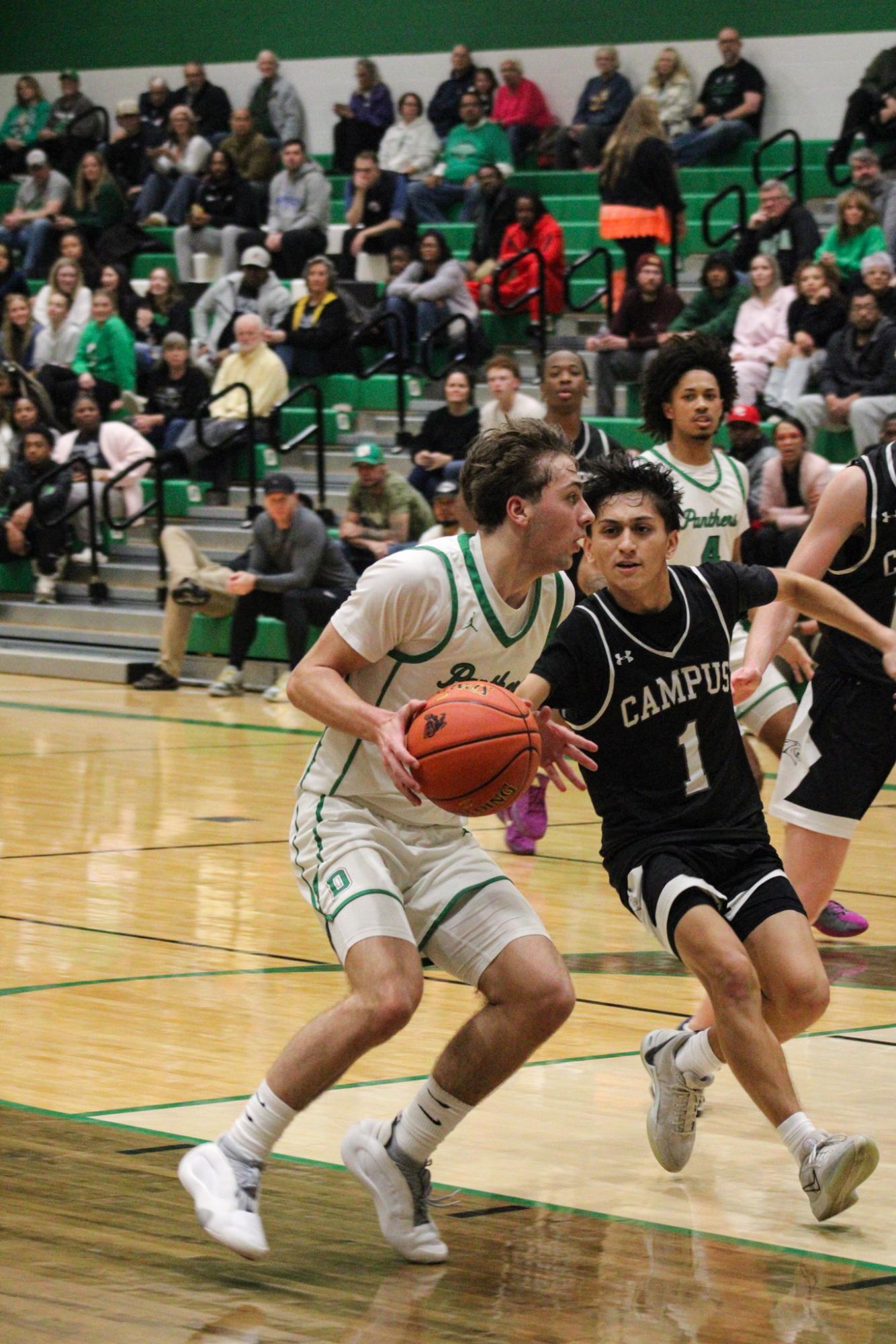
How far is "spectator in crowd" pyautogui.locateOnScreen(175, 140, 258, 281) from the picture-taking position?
65.5ft

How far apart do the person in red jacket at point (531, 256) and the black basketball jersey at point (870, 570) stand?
1136cm

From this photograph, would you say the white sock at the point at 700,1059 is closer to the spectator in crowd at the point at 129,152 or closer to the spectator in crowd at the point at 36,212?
the spectator in crowd at the point at 36,212

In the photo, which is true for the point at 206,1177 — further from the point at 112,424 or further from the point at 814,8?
the point at 814,8

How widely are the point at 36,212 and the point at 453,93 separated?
4.85 meters

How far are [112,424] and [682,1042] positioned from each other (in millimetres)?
13424

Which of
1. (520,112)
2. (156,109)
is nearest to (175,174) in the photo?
(156,109)

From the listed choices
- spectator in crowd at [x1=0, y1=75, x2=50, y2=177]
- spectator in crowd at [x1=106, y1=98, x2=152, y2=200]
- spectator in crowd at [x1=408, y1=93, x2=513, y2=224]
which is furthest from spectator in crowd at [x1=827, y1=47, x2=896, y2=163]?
spectator in crowd at [x1=0, y1=75, x2=50, y2=177]

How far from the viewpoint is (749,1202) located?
4.23 metres

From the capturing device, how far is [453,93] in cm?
1953

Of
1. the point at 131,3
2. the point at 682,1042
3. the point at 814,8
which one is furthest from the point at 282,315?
the point at 682,1042

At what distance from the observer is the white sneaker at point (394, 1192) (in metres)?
3.76

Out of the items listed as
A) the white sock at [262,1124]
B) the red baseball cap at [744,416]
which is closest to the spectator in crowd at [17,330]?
the red baseball cap at [744,416]

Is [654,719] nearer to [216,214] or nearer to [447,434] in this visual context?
[447,434]

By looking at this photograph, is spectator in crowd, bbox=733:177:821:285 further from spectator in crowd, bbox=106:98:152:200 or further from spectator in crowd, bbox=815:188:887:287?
spectator in crowd, bbox=106:98:152:200
